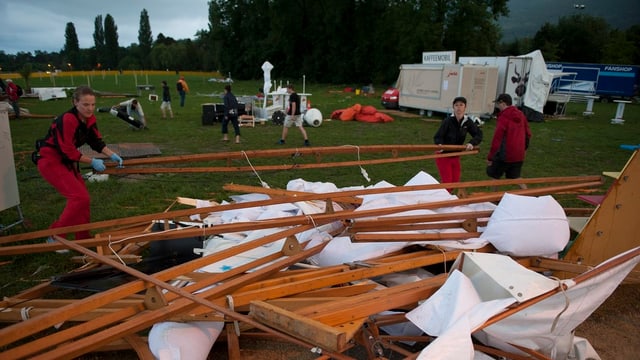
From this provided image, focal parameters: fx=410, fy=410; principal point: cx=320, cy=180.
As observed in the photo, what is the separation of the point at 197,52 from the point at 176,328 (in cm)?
7742

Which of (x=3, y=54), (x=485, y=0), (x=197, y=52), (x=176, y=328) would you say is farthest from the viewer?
(x=197, y=52)

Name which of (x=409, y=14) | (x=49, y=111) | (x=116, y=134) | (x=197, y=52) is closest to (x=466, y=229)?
(x=116, y=134)

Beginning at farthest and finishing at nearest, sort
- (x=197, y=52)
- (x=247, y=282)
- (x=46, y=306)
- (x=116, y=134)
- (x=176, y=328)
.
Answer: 1. (x=197, y=52)
2. (x=116, y=134)
3. (x=46, y=306)
4. (x=247, y=282)
5. (x=176, y=328)

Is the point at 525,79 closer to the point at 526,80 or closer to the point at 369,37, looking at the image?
the point at 526,80

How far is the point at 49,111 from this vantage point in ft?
59.9

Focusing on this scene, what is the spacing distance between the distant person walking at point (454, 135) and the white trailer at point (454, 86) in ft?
35.6

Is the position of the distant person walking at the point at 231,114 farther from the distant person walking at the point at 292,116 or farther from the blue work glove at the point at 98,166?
the blue work glove at the point at 98,166

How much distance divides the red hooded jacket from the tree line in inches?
1305

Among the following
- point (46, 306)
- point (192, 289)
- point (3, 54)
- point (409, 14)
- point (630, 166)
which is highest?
point (409, 14)

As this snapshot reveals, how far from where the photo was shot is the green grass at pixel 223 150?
225 inches

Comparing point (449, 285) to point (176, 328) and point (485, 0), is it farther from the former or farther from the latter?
point (485, 0)

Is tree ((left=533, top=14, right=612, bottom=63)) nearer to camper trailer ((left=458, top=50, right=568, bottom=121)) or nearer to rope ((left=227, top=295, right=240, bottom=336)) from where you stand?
camper trailer ((left=458, top=50, right=568, bottom=121))

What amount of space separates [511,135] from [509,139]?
0.18 ft

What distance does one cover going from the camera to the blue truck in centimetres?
2857
